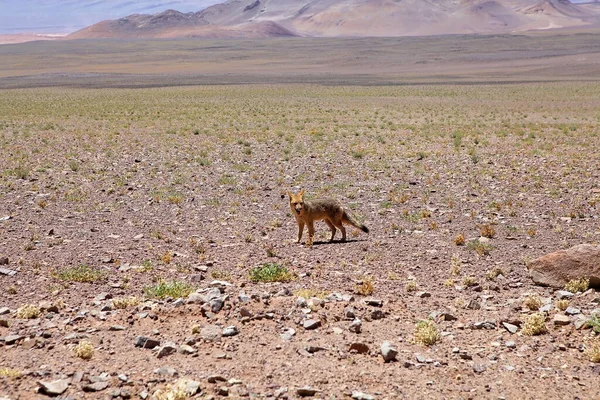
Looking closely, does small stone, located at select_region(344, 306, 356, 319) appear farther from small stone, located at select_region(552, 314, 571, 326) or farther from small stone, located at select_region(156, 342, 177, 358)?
small stone, located at select_region(552, 314, 571, 326)

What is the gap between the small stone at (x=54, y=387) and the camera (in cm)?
541

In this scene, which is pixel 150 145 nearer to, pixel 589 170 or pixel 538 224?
pixel 589 170

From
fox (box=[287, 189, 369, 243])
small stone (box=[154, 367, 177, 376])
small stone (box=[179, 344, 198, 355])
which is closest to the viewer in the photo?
small stone (box=[154, 367, 177, 376])

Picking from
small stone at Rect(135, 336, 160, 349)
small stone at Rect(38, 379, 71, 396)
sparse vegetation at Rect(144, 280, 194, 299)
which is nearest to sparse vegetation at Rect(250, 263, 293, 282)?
sparse vegetation at Rect(144, 280, 194, 299)

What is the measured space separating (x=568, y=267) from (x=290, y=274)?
317 centimetres

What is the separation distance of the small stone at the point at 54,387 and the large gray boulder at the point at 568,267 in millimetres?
5352

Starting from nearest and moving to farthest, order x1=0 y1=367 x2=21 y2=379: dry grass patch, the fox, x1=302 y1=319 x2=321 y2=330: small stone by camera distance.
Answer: x1=0 y1=367 x2=21 y2=379: dry grass patch < x1=302 y1=319 x2=321 y2=330: small stone < the fox

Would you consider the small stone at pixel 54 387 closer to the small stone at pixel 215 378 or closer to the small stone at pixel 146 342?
the small stone at pixel 146 342

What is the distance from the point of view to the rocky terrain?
589 cm

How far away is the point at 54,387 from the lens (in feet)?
17.9

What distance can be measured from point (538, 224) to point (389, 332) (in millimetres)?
6194

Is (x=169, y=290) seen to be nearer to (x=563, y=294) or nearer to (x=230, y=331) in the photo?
(x=230, y=331)

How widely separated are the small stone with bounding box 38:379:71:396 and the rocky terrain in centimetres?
1

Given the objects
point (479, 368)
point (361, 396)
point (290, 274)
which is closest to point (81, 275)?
point (290, 274)
